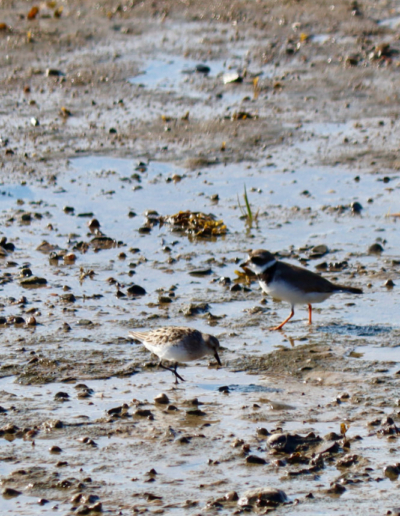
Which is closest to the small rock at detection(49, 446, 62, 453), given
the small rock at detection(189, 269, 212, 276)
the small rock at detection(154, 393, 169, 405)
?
the small rock at detection(154, 393, 169, 405)

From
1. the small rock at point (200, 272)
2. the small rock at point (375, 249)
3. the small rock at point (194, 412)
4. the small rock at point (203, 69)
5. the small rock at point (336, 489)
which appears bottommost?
the small rock at point (194, 412)

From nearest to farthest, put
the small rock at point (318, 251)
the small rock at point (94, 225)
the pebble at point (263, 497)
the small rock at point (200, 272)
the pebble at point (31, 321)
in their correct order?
the pebble at point (263, 497) → the pebble at point (31, 321) → the small rock at point (200, 272) → the small rock at point (318, 251) → the small rock at point (94, 225)

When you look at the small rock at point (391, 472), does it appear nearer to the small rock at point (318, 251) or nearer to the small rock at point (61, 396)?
the small rock at point (61, 396)

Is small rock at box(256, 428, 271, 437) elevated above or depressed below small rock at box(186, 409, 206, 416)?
above

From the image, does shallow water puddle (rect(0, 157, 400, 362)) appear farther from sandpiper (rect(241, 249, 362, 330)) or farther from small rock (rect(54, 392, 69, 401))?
small rock (rect(54, 392, 69, 401))

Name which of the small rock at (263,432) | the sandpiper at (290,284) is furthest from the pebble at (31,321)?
the small rock at (263,432)

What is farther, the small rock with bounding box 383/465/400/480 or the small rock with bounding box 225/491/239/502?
the small rock with bounding box 383/465/400/480

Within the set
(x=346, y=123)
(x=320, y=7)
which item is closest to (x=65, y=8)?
Answer: (x=320, y=7)

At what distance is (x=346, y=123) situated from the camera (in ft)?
44.0

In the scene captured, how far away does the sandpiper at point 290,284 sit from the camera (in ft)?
26.0

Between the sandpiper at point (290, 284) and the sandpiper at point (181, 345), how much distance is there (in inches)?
50.2

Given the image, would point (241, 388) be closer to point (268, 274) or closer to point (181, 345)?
point (181, 345)

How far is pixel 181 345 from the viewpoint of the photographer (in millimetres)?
6707

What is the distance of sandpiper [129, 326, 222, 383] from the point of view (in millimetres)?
6695
